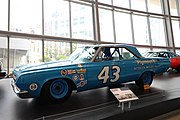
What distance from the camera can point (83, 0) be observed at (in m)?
7.90

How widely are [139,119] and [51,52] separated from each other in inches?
225

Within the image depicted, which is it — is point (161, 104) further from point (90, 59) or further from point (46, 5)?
point (46, 5)

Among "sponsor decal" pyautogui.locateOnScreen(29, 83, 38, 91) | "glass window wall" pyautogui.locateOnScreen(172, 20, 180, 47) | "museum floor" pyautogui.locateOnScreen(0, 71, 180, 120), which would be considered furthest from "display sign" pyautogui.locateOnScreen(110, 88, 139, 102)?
"glass window wall" pyautogui.locateOnScreen(172, 20, 180, 47)

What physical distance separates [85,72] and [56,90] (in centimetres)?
49

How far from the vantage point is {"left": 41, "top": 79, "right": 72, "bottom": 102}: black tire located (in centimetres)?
204

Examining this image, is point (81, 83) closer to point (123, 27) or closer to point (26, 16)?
point (26, 16)

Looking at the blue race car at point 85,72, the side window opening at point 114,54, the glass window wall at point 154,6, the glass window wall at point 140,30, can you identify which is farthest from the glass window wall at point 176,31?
the side window opening at point 114,54

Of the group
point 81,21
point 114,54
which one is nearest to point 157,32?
point 81,21

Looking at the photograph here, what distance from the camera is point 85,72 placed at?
2.24 meters

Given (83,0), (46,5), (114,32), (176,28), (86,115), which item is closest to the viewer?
(86,115)

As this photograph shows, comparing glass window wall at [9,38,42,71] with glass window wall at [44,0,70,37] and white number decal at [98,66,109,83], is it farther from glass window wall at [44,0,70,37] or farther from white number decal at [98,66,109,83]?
white number decal at [98,66,109,83]

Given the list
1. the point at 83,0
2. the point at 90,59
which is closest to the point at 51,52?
the point at 83,0

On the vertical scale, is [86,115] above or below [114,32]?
below

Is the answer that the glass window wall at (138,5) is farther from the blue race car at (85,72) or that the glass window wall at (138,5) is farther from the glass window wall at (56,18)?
the blue race car at (85,72)
